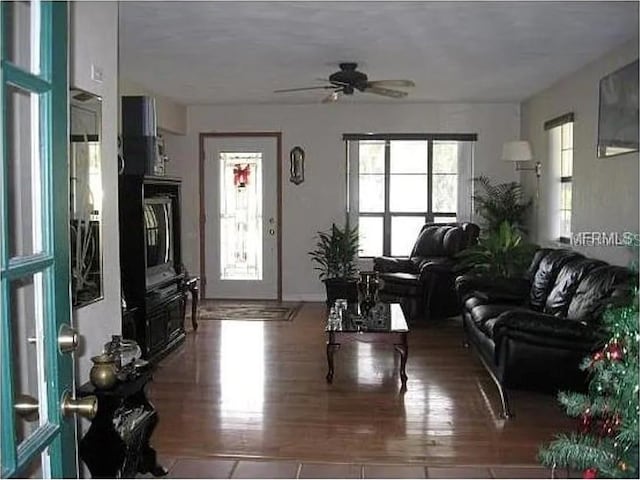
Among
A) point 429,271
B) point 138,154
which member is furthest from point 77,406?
point 429,271

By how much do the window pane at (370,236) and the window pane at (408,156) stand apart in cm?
71

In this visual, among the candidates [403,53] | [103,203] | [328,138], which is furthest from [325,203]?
[103,203]

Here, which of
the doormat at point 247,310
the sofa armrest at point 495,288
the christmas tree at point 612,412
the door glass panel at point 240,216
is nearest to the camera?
the christmas tree at point 612,412

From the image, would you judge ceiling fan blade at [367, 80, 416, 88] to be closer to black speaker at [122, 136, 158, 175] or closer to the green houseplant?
black speaker at [122, 136, 158, 175]

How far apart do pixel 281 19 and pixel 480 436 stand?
2.82 metres

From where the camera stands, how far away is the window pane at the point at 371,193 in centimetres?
898

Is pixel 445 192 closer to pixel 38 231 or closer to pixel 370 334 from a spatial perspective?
pixel 370 334

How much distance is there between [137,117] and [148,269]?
1.21 metres

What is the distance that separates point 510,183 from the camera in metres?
8.73

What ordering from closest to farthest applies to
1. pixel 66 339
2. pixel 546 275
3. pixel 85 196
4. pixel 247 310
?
1. pixel 66 339
2. pixel 85 196
3. pixel 546 275
4. pixel 247 310

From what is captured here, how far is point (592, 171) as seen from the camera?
5.96 m

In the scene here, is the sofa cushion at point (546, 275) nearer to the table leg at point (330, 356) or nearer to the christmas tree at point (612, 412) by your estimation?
the table leg at point (330, 356)

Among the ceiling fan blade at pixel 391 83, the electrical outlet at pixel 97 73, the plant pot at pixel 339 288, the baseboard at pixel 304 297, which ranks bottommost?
the baseboard at pixel 304 297

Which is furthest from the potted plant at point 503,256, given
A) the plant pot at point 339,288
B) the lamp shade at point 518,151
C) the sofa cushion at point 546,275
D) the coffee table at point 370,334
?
the plant pot at point 339,288
